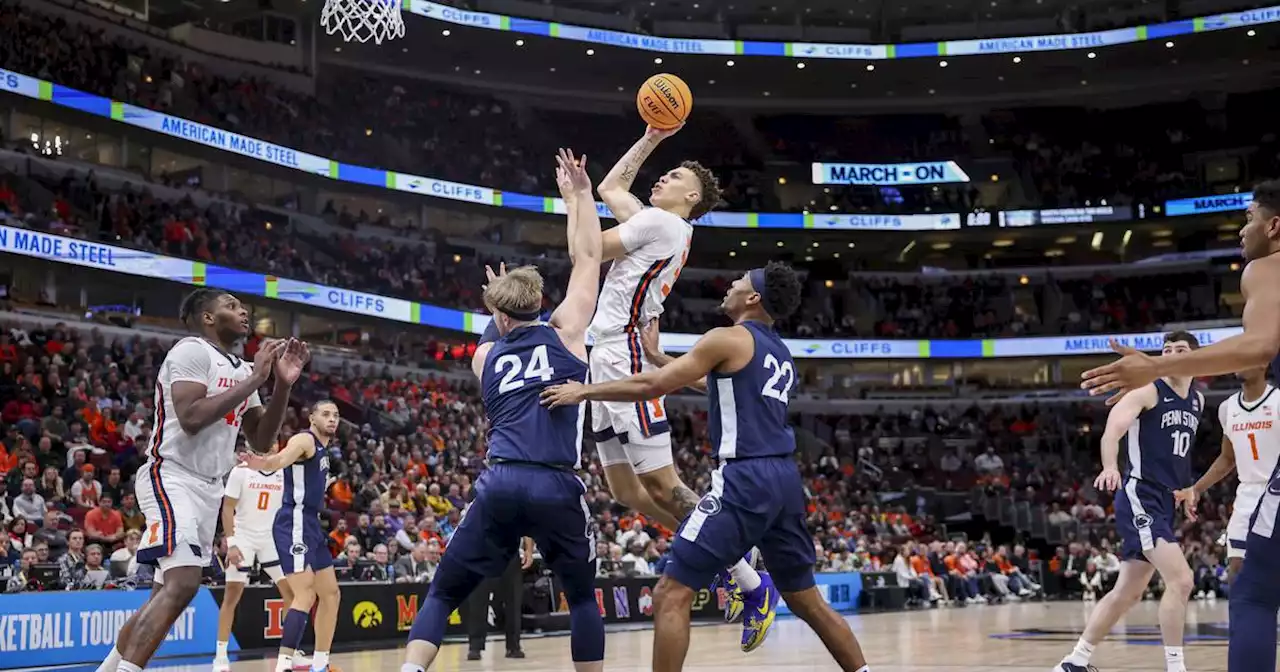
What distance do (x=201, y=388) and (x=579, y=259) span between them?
2.27 metres

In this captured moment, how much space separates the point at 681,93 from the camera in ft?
27.9

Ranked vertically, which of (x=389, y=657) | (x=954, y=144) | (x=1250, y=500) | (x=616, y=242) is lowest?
(x=389, y=657)

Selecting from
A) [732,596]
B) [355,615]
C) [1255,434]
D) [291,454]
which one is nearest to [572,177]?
[732,596]

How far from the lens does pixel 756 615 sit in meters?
7.97

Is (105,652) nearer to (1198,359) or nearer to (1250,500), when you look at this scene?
(1250,500)

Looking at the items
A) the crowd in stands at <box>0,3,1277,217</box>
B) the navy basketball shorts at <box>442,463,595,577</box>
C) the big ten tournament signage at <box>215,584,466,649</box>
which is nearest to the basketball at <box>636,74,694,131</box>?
the navy basketball shorts at <box>442,463,595,577</box>

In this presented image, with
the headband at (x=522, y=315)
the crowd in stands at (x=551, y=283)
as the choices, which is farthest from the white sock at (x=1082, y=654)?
the crowd in stands at (x=551, y=283)

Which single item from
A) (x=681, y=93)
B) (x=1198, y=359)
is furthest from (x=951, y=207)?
(x=1198, y=359)

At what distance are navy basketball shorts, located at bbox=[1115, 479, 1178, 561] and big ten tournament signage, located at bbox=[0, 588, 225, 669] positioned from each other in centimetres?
935

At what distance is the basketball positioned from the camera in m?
8.39

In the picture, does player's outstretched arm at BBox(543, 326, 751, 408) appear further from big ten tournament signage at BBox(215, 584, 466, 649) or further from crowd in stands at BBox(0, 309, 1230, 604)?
crowd in stands at BBox(0, 309, 1230, 604)

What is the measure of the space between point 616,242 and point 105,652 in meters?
8.82

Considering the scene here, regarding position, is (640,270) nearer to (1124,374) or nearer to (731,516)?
(731,516)

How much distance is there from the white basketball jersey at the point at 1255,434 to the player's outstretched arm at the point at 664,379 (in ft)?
14.2
